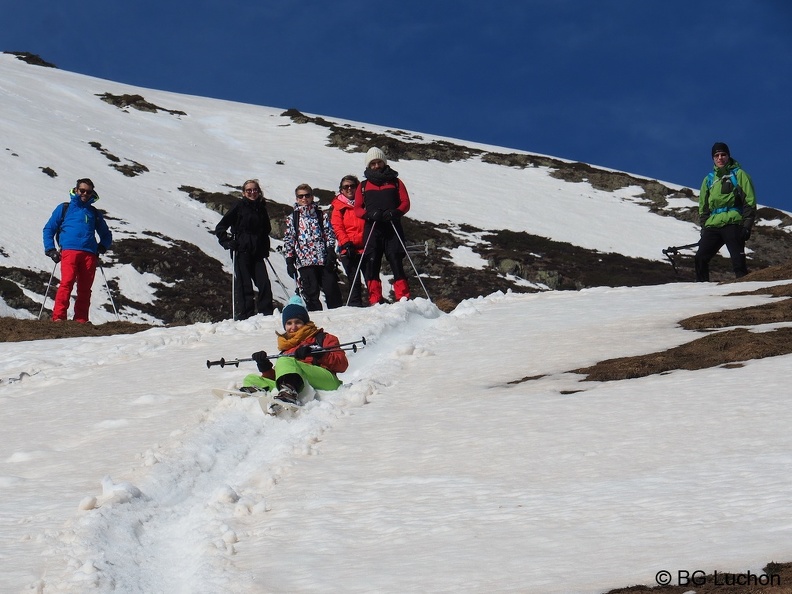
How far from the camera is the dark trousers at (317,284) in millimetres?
15771

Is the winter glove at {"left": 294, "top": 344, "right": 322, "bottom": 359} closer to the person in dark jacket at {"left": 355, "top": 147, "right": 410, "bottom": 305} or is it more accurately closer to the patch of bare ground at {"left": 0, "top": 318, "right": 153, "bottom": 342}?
the person in dark jacket at {"left": 355, "top": 147, "right": 410, "bottom": 305}

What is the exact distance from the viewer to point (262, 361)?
29.7ft

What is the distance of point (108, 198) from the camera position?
48188mm

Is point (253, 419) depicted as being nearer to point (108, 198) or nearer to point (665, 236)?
point (108, 198)

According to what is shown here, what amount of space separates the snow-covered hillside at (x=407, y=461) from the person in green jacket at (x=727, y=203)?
35.4 inches

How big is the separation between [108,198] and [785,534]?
154 feet

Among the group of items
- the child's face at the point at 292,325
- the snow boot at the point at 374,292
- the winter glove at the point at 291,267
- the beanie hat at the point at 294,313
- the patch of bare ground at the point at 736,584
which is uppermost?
the winter glove at the point at 291,267

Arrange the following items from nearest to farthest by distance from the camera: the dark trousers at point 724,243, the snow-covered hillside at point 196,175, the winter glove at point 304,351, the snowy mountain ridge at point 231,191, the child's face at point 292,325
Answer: the winter glove at point 304,351 → the child's face at point 292,325 → the dark trousers at point 724,243 → the snowy mountain ridge at point 231,191 → the snow-covered hillside at point 196,175

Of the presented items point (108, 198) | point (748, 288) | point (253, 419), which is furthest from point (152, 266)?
point (253, 419)

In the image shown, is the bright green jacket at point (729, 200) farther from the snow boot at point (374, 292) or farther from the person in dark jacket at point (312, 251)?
the person in dark jacket at point (312, 251)

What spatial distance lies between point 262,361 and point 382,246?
7.03m

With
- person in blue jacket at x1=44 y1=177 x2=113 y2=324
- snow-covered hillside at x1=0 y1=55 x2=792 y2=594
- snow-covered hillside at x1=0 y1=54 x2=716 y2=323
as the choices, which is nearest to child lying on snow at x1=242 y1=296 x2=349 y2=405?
snow-covered hillside at x1=0 y1=55 x2=792 y2=594

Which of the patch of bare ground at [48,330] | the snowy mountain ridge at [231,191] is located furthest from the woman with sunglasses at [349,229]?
the snowy mountain ridge at [231,191]

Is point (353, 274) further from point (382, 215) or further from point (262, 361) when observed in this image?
point (262, 361)
